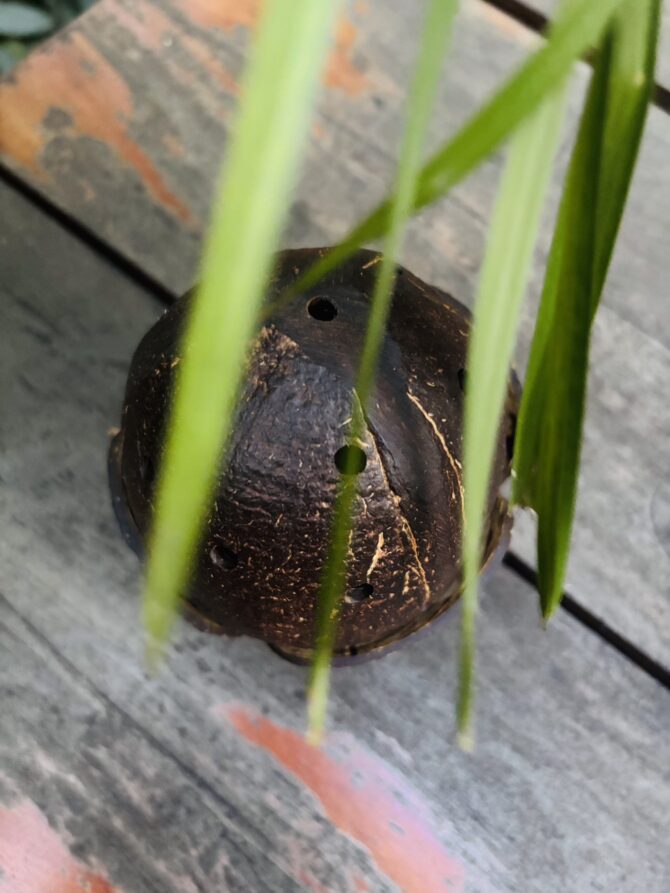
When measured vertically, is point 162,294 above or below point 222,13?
below

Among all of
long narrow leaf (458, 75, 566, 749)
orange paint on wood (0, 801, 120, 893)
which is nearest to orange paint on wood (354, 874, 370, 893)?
orange paint on wood (0, 801, 120, 893)

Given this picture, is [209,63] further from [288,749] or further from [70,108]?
[288,749]

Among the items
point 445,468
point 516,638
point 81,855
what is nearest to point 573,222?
point 445,468

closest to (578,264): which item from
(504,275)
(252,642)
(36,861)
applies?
(504,275)

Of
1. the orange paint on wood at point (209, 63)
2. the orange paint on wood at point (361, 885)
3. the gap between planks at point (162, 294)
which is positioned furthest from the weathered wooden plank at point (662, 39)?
the orange paint on wood at point (361, 885)

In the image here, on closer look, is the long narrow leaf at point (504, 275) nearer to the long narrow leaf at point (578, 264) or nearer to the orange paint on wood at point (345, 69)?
the long narrow leaf at point (578, 264)

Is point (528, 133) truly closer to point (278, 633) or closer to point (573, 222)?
point (573, 222)
